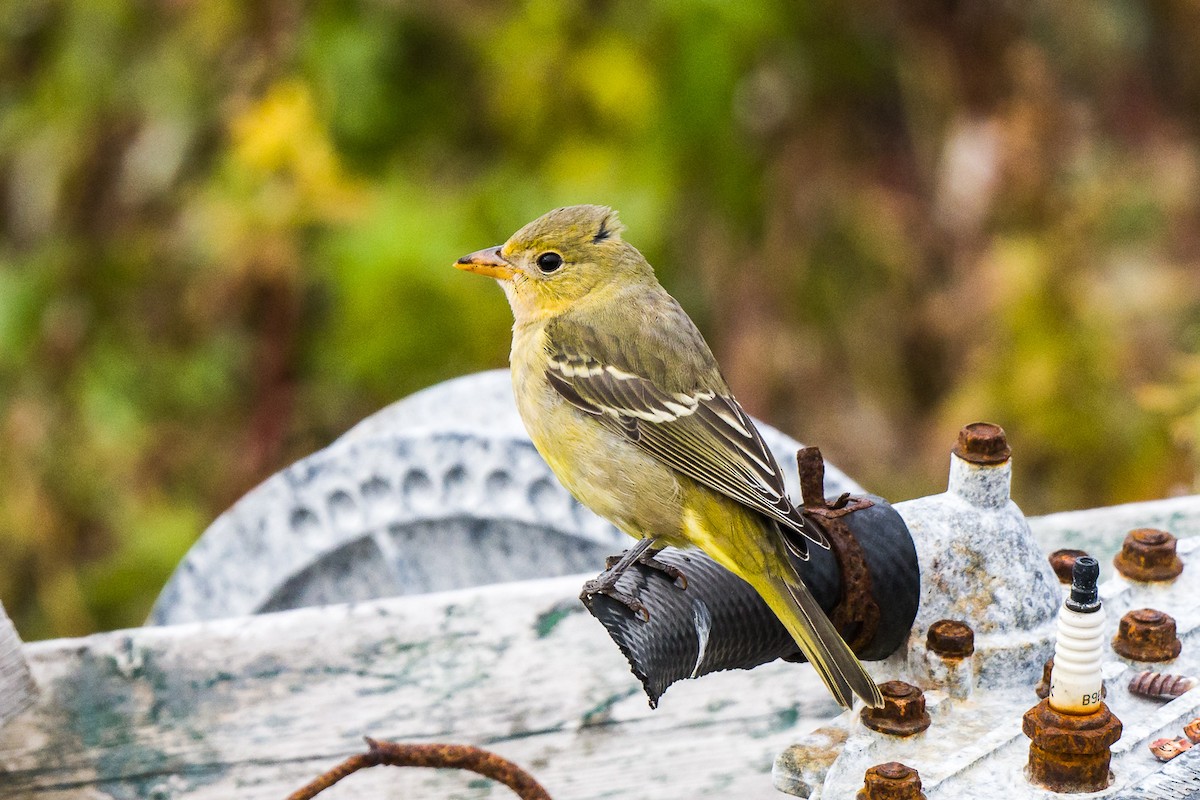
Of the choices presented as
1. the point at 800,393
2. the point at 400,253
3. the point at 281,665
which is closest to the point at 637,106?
the point at 400,253

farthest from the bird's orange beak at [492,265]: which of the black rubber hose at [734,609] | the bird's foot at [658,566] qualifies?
the black rubber hose at [734,609]

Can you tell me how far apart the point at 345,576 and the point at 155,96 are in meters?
2.36

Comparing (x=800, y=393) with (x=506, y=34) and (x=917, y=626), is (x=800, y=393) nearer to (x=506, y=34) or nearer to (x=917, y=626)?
(x=506, y=34)

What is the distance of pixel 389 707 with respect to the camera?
8.07 ft

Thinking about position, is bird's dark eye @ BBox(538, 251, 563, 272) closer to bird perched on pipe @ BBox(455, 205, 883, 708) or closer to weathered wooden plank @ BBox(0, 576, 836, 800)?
bird perched on pipe @ BBox(455, 205, 883, 708)

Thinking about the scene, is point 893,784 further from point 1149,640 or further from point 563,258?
point 563,258

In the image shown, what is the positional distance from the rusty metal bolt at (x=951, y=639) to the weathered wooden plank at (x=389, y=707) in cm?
56

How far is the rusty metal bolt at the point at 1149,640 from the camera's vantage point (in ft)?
6.72

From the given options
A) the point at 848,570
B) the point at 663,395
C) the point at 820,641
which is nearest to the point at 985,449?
the point at 848,570

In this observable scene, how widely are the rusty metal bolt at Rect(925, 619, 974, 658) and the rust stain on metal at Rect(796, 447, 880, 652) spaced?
0.24 ft

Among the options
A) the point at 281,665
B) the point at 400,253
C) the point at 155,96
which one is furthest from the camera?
the point at 155,96

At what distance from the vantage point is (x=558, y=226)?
273cm

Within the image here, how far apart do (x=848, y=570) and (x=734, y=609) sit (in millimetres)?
151

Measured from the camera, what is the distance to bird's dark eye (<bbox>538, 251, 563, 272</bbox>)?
273cm
